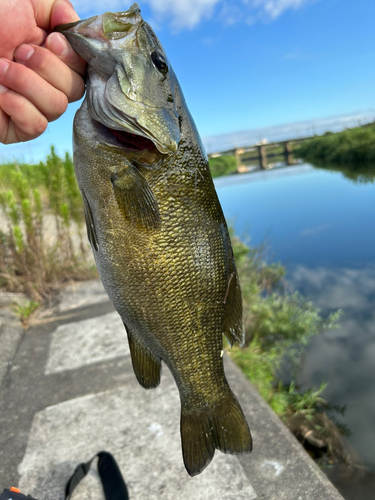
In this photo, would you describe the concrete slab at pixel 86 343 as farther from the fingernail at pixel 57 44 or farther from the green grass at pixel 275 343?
the fingernail at pixel 57 44

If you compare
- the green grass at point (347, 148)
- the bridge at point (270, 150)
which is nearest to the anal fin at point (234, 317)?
the green grass at point (347, 148)

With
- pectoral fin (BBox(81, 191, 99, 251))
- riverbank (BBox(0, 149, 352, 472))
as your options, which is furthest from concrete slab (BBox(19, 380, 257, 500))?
riverbank (BBox(0, 149, 352, 472))

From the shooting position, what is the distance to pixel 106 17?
3.91 feet

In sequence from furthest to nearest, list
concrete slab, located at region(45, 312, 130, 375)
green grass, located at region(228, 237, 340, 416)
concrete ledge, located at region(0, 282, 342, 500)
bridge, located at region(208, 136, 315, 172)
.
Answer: bridge, located at region(208, 136, 315, 172) < green grass, located at region(228, 237, 340, 416) < concrete slab, located at region(45, 312, 130, 375) < concrete ledge, located at region(0, 282, 342, 500)

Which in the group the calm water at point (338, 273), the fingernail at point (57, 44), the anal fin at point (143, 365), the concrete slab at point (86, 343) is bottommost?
the calm water at point (338, 273)

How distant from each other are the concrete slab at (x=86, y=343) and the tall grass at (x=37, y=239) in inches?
48.3

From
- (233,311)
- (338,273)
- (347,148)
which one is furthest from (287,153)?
(233,311)

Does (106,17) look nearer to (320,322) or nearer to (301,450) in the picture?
(301,450)

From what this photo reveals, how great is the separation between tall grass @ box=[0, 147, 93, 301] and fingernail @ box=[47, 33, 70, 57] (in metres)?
3.43

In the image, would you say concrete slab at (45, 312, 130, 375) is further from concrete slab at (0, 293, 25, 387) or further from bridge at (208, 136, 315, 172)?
bridge at (208, 136, 315, 172)

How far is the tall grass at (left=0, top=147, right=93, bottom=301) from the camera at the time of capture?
4.67 m

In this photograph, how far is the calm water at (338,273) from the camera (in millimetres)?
5004

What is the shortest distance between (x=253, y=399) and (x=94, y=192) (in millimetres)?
2100

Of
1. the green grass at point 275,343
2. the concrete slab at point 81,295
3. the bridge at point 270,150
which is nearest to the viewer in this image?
the green grass at point 275,343
